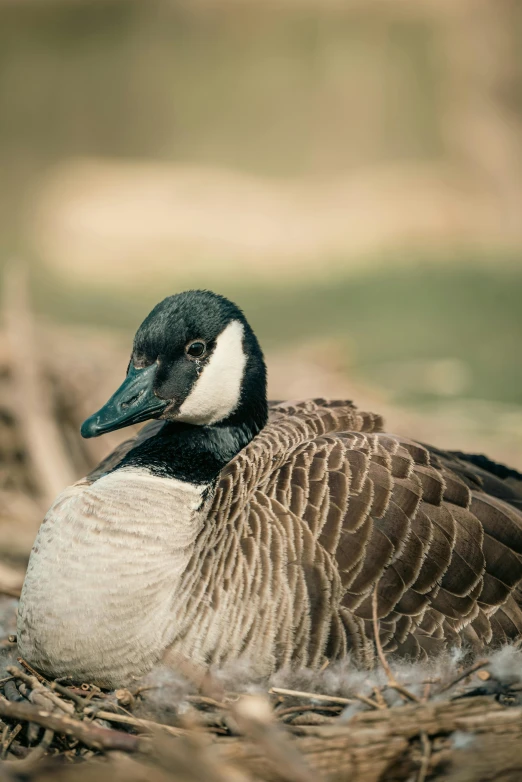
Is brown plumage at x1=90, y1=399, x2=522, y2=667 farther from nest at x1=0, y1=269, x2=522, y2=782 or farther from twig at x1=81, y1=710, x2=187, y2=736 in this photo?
twig at x1=81, y1=710, x2=187, y2=736

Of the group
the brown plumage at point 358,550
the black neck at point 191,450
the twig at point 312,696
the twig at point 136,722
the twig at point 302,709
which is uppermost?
the black neck at point 191,450

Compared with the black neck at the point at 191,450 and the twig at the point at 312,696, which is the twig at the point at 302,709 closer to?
the twig at the point at 312,696

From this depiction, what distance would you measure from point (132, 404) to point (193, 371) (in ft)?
0.78

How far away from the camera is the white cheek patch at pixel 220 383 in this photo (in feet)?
9.50

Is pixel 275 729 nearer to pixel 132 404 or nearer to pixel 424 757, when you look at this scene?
A: pixel 424 757

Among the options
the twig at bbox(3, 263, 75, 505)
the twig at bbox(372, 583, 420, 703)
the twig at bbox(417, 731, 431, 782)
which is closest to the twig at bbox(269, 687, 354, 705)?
the twig at bbox(372, 583, 420, 703)

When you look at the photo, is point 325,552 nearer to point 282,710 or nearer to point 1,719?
point 282,710

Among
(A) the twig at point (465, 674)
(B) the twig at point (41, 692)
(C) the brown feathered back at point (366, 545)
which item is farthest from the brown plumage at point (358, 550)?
(B) the twig at point (41, 692)

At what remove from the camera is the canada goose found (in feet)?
8.38

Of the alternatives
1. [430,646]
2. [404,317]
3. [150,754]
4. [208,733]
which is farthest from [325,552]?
[404,317]

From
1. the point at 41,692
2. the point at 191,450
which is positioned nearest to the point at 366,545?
the point at 191,450

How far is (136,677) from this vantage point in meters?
2.58

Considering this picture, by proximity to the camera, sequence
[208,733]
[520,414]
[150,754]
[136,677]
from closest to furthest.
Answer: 1. [150,754]
2. [208,733]
3. [136,677]
4. [520,414]

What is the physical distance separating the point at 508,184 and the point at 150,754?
8364 millimetres
